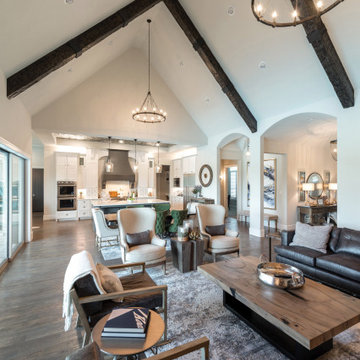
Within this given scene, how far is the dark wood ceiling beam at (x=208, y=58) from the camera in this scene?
4.89 m

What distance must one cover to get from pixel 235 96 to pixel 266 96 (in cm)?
79

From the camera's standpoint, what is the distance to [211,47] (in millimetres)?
5258

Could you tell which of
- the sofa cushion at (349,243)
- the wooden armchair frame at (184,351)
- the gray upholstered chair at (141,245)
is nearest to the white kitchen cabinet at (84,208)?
the gray upholstered chair at (141,245)

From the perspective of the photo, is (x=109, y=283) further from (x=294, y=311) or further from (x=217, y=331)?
(x=294, y=311)

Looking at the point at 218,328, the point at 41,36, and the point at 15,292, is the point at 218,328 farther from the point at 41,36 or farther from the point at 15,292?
the point at 41,36

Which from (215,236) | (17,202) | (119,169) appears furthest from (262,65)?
(119,169)

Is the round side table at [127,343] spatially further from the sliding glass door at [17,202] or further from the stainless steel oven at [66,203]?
the stainless steel oven at [66,203]

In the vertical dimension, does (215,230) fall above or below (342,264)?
above

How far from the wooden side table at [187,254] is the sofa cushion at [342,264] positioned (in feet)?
5.93

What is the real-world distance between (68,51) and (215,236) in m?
4.24

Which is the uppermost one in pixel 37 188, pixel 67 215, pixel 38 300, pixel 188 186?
pixel 188 186

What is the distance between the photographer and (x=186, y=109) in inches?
308

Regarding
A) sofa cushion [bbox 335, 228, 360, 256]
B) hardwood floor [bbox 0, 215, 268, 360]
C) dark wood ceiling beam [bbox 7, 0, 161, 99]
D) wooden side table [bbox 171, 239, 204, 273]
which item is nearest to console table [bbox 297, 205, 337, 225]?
hardwood floor [bbox 0, 215, 268, 360]

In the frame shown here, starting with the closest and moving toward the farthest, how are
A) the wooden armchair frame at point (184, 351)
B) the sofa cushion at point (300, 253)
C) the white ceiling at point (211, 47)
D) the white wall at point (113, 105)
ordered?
the wooden armchair frame at point (184, 351), the white ceiling at point (211, 47), the sofa cushion at point (300, 253), the white wall at point (113, 105)
